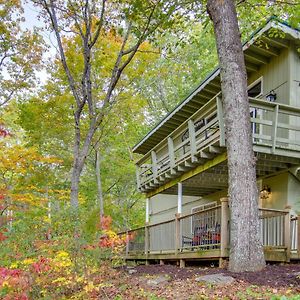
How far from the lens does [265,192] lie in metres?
10.8

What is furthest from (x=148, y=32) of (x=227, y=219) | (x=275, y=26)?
(x=227, y=219)

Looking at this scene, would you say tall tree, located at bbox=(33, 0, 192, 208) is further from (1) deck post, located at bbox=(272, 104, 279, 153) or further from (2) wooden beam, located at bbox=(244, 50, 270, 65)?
(1) deck post, located at bbox=(272, 104, 279, 153)

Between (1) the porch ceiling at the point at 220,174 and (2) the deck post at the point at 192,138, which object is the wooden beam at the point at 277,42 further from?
(1) the porch ceiling at the point at 220,174

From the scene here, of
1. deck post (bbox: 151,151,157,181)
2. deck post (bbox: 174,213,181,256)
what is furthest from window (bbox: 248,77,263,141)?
deck post (bbox: 151,151,157,181)

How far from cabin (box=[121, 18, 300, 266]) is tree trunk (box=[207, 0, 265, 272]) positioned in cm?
118

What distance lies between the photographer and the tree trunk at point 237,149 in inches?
261

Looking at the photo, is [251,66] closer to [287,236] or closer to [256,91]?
[256,91]

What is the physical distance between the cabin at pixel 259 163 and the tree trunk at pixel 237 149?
1.18 metres

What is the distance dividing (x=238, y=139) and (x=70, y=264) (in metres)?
3.89

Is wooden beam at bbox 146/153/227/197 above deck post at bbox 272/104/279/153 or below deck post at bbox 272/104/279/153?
below

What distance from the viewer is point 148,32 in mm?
12664

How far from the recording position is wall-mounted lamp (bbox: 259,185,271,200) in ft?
35.3

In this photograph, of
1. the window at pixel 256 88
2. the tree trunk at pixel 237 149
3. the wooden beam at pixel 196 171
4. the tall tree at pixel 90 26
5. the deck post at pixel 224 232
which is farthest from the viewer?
the tall tree at pixel 90 26

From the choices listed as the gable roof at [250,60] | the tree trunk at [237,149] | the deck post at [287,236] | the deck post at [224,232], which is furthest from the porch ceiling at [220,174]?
the gable roof at [250,60]
